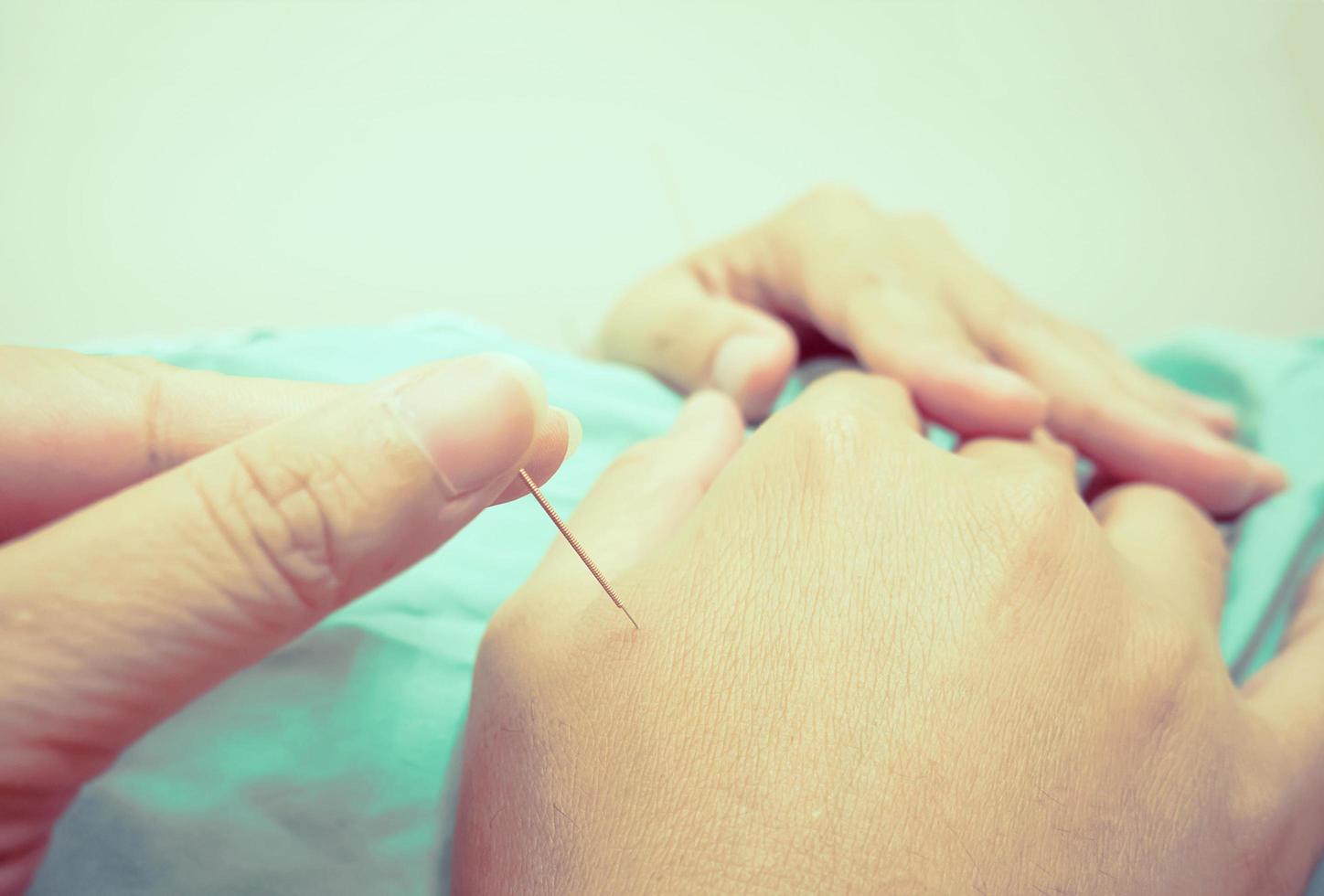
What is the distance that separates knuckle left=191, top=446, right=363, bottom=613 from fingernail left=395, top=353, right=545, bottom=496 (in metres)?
0.05

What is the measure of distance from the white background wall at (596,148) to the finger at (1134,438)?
49 centimetres

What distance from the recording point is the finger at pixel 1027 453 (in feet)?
2.41

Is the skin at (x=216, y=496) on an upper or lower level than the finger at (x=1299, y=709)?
upper

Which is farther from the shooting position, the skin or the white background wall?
the white background wall

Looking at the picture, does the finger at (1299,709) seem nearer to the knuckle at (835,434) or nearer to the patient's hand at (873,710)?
the patient's hand at (873,710)

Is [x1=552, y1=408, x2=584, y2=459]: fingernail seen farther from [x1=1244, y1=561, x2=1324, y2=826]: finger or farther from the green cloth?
[x1=1244, y1=561, x2=1324, y2=826]: finger

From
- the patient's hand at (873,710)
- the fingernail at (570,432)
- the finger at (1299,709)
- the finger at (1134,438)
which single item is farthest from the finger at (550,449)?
the finger at (1134,438)

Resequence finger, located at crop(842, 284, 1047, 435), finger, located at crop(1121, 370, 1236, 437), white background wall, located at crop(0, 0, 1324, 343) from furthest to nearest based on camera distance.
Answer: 1. finger, located at crop(1121, 370, 1236, 437)
2. white background wall, located at crop(0, 0, 1324, 343)
3. finger, located at crop(842, 284, 1047, 435)

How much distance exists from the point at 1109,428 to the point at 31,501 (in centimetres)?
→ 108

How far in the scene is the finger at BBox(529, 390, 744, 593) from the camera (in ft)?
2.14

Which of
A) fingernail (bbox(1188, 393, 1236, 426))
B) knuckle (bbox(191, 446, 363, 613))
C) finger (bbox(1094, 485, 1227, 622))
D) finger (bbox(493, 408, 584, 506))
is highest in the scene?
knuckle (bbox(191, 446, 363, 613))

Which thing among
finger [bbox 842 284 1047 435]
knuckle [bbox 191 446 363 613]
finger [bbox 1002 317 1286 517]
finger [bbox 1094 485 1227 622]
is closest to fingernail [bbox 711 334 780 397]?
finger [bbox 842 284 1047 435]

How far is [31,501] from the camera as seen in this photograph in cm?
51

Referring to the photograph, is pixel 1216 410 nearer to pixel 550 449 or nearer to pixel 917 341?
pixel 917 341
